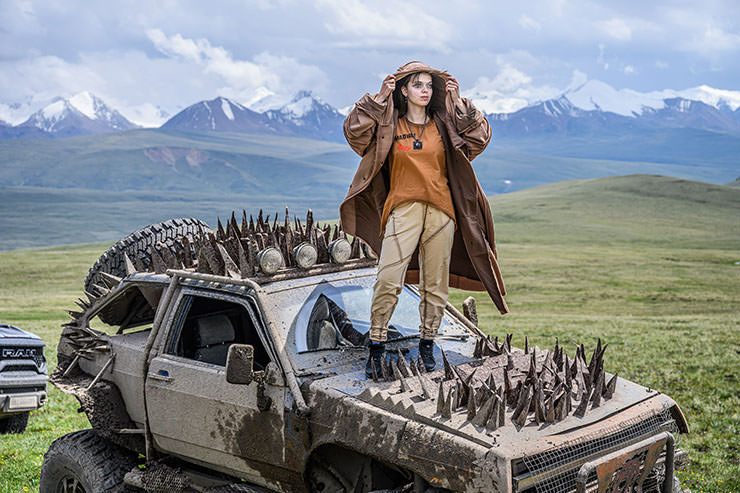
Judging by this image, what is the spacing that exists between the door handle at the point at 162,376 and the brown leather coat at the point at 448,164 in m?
1.55

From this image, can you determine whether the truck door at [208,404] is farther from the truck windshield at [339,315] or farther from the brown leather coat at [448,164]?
the brown leather coat at [448,164]

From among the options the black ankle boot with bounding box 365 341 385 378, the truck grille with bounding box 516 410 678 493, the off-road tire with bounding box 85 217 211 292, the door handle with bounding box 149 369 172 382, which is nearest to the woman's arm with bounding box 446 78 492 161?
the black ankle boot with bounding box 365 341 385 378

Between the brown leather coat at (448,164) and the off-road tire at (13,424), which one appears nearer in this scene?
the brown leather coat at (448,164)

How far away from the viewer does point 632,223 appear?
84.9 meters

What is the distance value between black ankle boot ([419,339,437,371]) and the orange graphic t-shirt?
2.71 feet

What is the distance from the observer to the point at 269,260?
497cm

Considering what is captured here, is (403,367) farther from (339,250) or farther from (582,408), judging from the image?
(339,250)

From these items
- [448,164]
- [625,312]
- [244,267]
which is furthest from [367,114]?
[625,312]

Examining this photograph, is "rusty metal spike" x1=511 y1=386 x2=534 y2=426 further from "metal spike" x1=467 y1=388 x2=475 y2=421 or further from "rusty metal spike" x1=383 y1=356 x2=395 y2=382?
"rusty metal spike" x1=383 y1=356 x2=395 y2=382

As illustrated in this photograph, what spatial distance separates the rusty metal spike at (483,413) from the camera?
3713mm

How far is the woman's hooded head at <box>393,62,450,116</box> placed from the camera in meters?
4.97

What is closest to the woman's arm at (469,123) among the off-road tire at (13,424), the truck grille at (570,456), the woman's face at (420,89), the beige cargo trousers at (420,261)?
the woman's face at (420,89)

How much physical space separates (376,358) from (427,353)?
0.42 m

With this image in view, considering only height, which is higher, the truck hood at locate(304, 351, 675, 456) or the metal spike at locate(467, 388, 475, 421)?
the metal spike at locate(467, 388, 475, 421)
